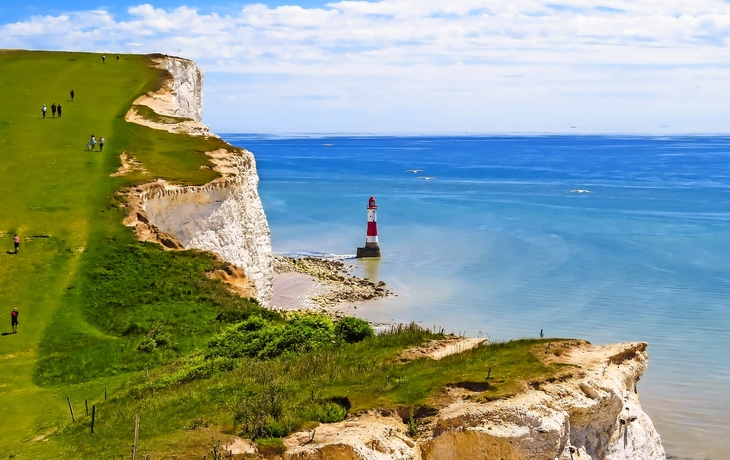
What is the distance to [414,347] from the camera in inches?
738

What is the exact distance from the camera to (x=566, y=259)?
5922 centimetres

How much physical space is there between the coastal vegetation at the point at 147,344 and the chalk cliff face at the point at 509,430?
34cm

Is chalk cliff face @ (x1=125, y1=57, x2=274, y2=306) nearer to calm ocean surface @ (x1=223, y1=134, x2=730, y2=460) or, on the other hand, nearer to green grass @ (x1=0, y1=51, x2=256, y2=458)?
green grass @ (x1=0, y1=51, x2=256, y2=458)

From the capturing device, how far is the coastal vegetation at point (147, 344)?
15.0 m

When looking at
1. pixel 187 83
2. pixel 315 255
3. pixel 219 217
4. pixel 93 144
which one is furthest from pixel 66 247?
pixel 187 83

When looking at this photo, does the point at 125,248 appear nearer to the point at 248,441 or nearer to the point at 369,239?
the point at 248,441

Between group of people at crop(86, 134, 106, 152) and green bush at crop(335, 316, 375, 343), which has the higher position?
group of people at crop(86, 134, 106, 152)

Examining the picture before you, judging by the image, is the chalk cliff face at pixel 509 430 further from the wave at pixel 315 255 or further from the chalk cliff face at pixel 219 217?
the wave at pixel 315 255

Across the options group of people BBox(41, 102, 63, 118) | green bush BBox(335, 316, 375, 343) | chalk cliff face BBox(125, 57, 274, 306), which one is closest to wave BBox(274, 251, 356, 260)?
group of people BBox(41, 102, 63, 118)

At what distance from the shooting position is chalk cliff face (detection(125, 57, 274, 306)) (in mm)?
34438

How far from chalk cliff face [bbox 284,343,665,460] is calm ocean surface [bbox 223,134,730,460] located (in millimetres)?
11933

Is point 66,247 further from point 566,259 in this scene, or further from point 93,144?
point 566,259

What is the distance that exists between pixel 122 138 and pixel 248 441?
33030 millimetres

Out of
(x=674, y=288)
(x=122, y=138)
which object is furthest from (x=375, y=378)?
(x=674, y=288)
